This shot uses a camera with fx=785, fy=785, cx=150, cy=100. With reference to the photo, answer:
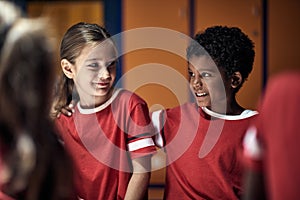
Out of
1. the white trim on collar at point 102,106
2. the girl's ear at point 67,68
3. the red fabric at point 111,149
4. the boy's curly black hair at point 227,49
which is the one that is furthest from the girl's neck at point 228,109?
the girl's ear at point 67,68

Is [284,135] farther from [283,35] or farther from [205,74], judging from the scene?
[283,35]

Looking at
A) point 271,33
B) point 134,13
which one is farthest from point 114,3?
point 271,33

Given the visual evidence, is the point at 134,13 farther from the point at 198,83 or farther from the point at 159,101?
the point at 198,83

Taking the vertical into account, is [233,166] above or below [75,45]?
below

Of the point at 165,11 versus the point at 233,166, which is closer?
the point at 233,166

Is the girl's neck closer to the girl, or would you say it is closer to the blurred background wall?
the girl

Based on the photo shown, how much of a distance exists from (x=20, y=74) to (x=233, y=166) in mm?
1145

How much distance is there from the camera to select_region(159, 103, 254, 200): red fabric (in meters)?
2.83

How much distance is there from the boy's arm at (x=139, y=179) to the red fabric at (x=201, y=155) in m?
0.09

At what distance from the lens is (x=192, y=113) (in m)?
2.95

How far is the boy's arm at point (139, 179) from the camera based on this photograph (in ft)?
9.44

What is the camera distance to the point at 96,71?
2949mm

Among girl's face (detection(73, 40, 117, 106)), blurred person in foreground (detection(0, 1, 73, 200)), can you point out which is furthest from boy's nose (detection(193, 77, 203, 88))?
blurred person in foreground (detection(0, 1, 73, 200))

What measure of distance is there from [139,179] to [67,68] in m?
0.53
